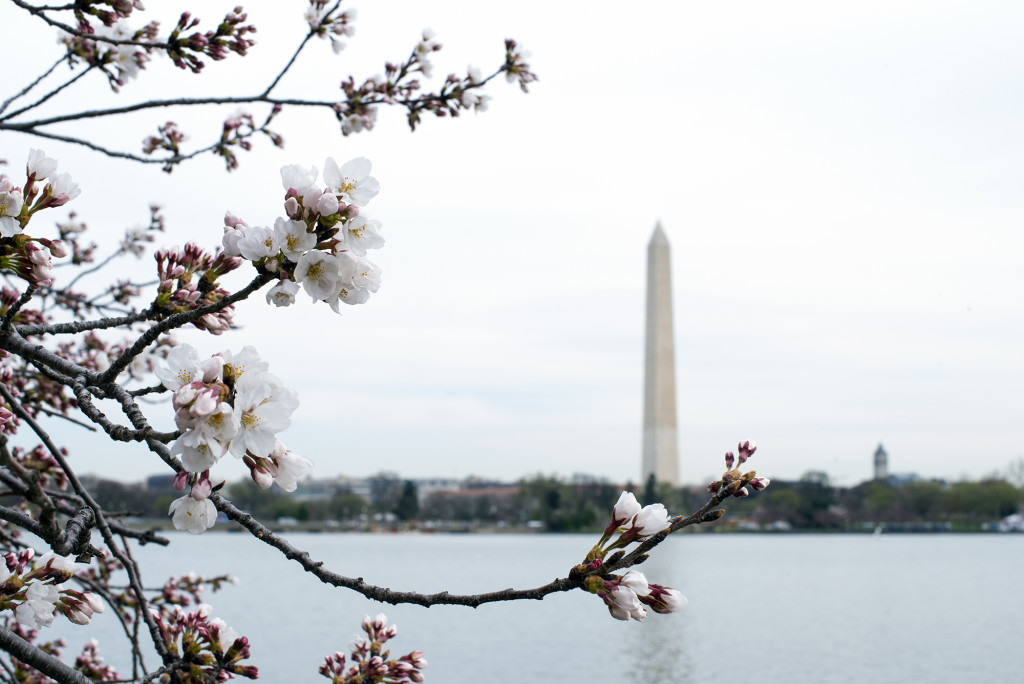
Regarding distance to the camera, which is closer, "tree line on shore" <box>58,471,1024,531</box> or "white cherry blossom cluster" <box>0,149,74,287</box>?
"white cherry blossom cluster" <box>0,149,74,287</box>

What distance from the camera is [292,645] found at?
68.5 ft

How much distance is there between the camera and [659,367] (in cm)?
5284

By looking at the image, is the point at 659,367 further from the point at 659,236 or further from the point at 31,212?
the point at 31,212

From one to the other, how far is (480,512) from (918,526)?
3776cm

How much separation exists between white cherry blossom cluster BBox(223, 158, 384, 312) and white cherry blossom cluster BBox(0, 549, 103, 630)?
1.81 feet

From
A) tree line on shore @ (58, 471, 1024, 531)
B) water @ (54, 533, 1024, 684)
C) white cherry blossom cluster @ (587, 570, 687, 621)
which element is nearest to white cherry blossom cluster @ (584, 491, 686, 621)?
white cherry blossom cluster @ (587, 570, 687, 621)

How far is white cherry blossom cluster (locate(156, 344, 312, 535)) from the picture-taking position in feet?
3.82

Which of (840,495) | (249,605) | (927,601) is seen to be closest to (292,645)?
(249,605)

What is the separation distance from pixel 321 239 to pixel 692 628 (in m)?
24.2

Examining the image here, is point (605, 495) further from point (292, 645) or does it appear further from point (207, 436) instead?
point (207, 436)

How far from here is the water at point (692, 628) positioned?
18500 mm

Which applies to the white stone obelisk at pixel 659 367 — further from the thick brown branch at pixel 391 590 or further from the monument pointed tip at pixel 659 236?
the thick brown branch at pixel 391 590

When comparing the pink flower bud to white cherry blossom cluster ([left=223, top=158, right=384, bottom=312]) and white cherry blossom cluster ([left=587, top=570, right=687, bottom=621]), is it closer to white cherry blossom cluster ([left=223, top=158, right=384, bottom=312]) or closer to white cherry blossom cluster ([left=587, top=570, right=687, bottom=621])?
white cherry blossom cluster ([left=587, top=570, right=687, bottom=621])

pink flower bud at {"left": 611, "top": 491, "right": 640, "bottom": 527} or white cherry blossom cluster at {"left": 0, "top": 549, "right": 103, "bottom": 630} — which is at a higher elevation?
pink flower bud at {"left": 611, "top": 491, "right": 640, "bottom": 527}
